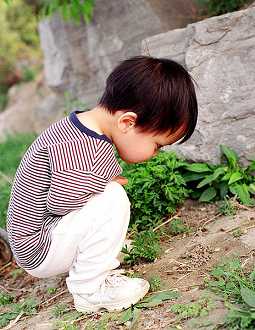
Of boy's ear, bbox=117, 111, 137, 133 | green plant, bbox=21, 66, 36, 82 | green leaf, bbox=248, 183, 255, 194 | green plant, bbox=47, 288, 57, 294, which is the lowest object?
green plant, bbox=21, 66, 36, 82

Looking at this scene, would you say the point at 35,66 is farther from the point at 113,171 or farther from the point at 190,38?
the point at 113,171

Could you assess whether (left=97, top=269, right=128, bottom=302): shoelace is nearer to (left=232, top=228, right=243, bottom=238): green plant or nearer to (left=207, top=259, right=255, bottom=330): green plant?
(left=207, top=259, right=255, bottom=330): green plant

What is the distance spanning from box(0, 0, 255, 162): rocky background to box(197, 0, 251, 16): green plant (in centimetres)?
21

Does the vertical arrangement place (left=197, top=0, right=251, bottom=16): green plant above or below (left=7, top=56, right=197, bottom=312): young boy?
above

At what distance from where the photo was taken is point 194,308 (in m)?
2.42

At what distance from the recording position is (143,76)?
249 centimetres

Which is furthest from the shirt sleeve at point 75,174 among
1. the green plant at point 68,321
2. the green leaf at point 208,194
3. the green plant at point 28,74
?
the green plant at point 28,74

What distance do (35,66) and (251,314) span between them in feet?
34.9

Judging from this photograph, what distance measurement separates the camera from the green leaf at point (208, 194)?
361 centimetres

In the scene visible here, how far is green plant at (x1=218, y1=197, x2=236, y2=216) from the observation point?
3.41m

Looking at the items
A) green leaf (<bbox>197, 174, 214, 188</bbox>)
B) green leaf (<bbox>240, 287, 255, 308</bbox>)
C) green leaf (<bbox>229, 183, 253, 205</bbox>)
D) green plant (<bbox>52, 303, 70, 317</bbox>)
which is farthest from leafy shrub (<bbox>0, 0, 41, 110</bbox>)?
green leaf (<bbox>240, 287, 255, 308</bbox>)

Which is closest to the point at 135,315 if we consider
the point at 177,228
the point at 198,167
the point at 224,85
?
the point at 177,228

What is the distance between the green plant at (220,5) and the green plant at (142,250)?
2177 mm

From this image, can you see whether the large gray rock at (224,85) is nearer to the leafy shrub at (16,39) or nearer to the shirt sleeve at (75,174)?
the shirt sleeve at (75,174)
